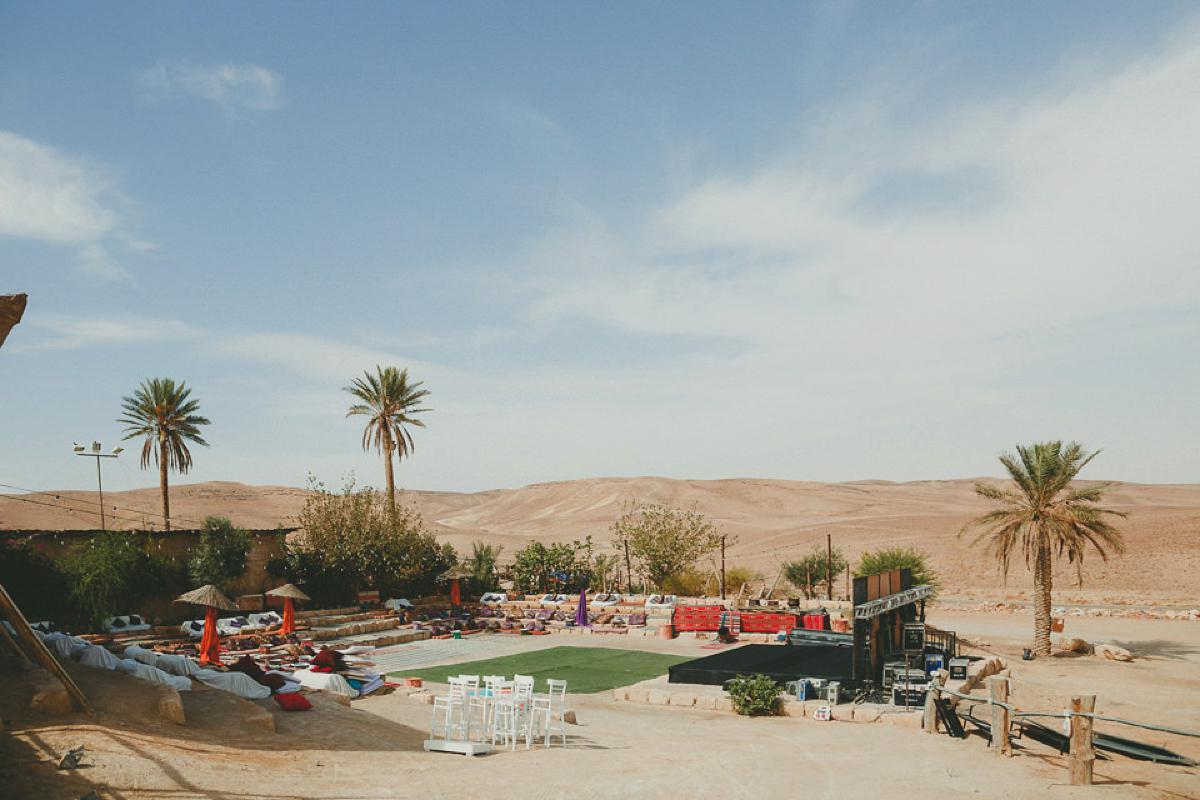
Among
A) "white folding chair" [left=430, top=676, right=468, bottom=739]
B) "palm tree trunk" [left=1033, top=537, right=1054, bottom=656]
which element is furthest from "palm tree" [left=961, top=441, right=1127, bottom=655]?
"white folding chair" [left=430, top=676, right=468, bottom=739]

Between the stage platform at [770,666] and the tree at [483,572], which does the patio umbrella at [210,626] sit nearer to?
the stage platform at [770,666]

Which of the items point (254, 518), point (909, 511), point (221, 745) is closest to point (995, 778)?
point (221, 745)

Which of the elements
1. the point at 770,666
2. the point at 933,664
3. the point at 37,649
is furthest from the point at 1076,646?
the point at 37,649

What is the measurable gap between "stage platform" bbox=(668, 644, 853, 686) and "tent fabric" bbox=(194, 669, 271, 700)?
31.5 feet

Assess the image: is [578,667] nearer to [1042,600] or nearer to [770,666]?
[770,666]

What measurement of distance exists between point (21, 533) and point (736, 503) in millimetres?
110821

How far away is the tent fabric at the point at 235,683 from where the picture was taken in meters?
14.7

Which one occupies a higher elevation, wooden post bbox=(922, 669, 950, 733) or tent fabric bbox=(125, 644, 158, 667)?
tent fabric bbox=(125, 644, 158, 667)

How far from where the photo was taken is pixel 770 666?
814 inches

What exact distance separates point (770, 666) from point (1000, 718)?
7.81m

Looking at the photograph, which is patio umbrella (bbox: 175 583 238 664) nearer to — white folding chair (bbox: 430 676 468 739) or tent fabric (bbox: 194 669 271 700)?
tent fabric (bbox: 194 669 271 700)

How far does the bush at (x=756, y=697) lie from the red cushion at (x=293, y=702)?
26.9ft

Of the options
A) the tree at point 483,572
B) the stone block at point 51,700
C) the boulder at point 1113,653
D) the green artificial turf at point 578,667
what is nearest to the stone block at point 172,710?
the stone block at point 51,700

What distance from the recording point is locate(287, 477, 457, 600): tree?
35188 mm
